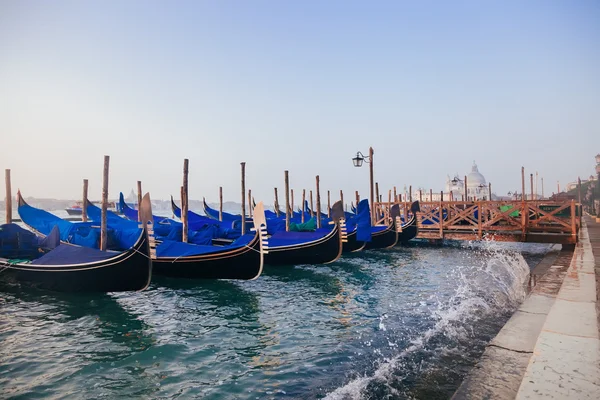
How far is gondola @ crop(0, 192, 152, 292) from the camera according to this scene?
6484 millimetres

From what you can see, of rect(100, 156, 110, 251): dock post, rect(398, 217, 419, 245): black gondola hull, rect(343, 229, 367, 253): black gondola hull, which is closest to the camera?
rect(100, 156, 110, 251): dock post

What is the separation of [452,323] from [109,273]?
574 centimetres

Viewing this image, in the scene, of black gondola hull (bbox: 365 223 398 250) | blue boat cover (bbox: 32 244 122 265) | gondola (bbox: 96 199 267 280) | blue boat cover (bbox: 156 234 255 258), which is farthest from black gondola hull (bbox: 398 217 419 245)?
blue boat cover (bbox: 32 244 122 265)

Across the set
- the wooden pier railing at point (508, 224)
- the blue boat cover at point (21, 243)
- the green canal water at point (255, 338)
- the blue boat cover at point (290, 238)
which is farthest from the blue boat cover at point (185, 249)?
the wooden pier railing at point (508, 224)

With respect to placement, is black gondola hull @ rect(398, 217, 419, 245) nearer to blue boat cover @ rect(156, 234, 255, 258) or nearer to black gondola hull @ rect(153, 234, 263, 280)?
blue boat cover @ rect(156, 234, 255, 258)

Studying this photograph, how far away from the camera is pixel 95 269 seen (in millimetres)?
6516

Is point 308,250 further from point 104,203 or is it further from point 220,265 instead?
point 104,203

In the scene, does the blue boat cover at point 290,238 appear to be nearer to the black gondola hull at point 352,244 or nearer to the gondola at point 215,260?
the gondola at point 215,260

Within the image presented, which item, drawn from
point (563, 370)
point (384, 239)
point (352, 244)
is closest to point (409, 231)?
point (384, 239)

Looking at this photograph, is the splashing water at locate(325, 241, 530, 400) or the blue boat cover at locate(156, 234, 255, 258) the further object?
the blue boat cover at locate(156, 234, 255, 258)

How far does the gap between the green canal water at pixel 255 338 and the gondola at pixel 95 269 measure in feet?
1.05

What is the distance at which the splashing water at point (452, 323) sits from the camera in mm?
3368

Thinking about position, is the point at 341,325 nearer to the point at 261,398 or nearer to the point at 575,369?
the point at 261,398

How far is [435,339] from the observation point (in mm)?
4527
